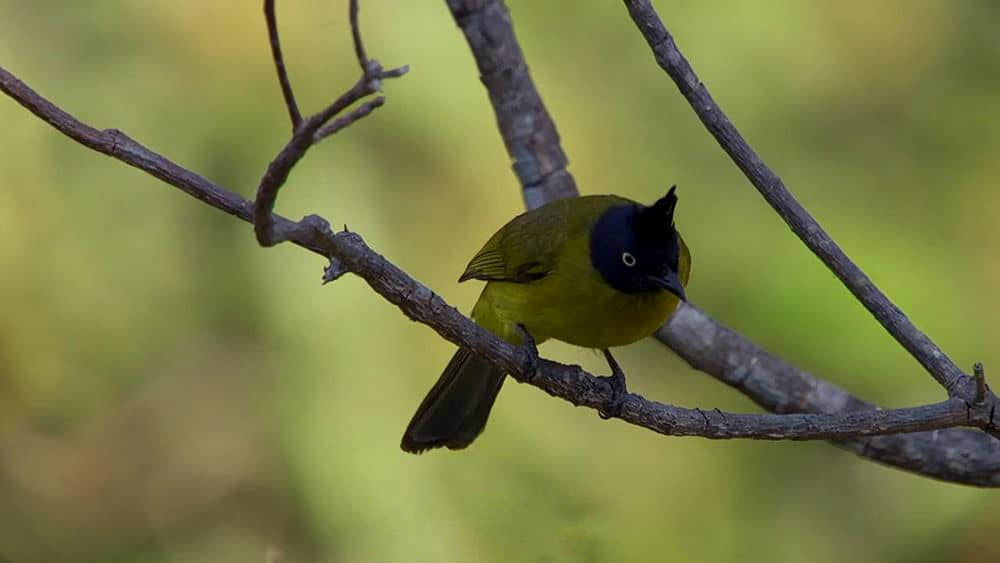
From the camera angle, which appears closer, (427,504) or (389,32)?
(427,504)

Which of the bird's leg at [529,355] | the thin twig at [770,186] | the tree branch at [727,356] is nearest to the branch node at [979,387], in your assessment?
the thin twig at [770,186]

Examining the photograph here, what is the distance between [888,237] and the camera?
4141 mm

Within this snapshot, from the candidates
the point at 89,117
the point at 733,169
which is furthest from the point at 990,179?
the point at 89,117

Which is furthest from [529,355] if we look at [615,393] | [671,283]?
[671,283]

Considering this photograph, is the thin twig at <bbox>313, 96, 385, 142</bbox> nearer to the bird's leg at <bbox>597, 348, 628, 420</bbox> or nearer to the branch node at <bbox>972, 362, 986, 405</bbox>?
the bird's leg at <bbox>597, 348, 628, 420</bbox>

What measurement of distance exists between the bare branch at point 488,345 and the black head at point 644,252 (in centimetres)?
24

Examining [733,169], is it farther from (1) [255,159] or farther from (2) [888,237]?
(1) [255,159]

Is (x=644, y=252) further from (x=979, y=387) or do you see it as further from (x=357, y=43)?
(x=357, y=43)

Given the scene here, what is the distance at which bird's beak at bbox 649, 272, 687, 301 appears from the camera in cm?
264

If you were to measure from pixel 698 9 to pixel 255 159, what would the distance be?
1527mm

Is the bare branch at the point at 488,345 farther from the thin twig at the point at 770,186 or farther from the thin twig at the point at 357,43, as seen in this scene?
the thin twig at the point at 357,43

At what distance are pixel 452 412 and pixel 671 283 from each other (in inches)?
31.9

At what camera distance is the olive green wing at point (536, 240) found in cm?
298

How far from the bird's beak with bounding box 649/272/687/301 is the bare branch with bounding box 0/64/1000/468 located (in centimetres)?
24
